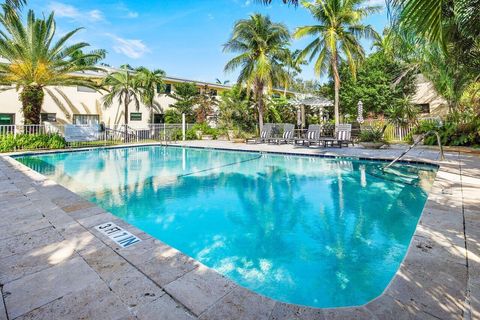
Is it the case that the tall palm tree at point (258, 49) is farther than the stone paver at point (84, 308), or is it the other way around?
the tall palm tree at point (258, 49)

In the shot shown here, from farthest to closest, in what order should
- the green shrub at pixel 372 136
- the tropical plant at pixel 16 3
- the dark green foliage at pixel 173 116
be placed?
the dark green foliage at pixel 173 116, the green shrub at pixel 372 136, the tropical plant at pixel 16 3

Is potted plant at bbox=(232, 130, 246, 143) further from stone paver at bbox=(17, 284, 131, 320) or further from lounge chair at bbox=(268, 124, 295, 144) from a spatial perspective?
stone paver at bbox=(17, 284, 131, 320)

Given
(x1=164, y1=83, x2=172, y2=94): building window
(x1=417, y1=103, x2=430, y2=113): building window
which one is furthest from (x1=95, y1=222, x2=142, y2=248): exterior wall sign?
(x1=417, y1=103, x2=430, y2=113): building window

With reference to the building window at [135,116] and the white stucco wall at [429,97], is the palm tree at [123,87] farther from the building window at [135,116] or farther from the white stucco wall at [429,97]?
the white stucco wall at [429,97]

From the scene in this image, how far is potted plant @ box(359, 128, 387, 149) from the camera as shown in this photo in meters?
12.8

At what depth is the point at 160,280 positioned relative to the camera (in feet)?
7.73

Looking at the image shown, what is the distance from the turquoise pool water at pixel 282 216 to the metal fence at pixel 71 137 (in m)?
5.66

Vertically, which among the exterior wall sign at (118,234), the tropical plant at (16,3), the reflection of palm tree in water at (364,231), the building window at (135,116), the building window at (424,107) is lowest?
A: the reflection of palm tree in water at (364,231)

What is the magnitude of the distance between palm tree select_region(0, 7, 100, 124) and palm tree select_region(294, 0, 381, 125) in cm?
→ 1322

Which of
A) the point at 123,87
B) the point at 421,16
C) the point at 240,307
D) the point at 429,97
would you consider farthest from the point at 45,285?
the point at 429,97

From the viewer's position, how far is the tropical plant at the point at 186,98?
2375cm

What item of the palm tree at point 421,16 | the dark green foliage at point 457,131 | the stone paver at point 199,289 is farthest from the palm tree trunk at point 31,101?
the dark green foliage at point 457,131

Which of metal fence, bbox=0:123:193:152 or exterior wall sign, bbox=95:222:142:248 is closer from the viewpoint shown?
exterior wall sign, bbox=95:222:142:248

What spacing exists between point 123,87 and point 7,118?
7812 millimetres
